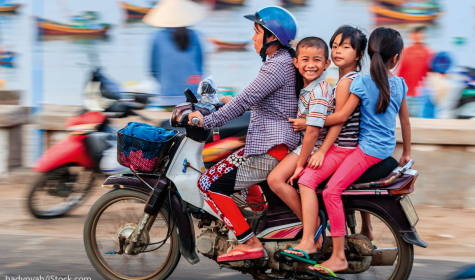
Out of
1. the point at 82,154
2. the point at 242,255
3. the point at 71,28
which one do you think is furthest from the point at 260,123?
the point at 71,28

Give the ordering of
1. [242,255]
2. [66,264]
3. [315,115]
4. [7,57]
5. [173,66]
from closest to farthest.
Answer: [315,115] < [242,255] < [66,264] < [173,66] < [7,57]

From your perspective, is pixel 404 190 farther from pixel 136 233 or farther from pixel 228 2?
pixel 228 2

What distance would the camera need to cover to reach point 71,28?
7.30 meters

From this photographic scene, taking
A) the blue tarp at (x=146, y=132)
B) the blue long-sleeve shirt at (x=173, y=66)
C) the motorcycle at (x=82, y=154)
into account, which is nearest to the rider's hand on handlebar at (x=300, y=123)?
the blue tarp at (x=146, y=132)

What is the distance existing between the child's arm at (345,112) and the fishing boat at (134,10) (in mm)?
4710

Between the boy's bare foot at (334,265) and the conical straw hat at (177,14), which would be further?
the conical straw hat at (177,14)

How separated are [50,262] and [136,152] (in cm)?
142

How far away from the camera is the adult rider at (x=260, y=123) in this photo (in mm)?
2973

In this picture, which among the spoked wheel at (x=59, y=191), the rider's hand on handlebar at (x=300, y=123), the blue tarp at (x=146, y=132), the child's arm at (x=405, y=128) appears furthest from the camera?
the spoked wheel at (x=59, y=191)

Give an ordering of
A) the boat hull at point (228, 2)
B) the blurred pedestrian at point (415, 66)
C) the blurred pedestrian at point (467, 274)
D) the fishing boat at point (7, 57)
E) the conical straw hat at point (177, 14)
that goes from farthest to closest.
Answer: the fishing boat at point (7, 57) → the boat hull at point (228, 2) → the blurred pedestrian at point (415, 66) → the conical straw hat at point (177, 14) → the blurred pedestrian at point (467, 274)

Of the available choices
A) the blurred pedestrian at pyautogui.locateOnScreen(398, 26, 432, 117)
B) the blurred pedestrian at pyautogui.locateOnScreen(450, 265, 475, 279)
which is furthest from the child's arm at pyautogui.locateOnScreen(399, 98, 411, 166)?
the blurred pedestrian at pyautogui.locateOnScreen(398, 26, 432, 117)

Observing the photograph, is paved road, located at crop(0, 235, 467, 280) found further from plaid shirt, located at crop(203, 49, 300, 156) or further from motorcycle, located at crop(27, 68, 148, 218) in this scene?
plaid shirt, located at crop(203, 49, 300, 156)

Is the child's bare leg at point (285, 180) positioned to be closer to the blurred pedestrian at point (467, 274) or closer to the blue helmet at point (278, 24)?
the blue helmet at point (278, 24)

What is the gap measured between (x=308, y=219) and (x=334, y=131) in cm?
55
